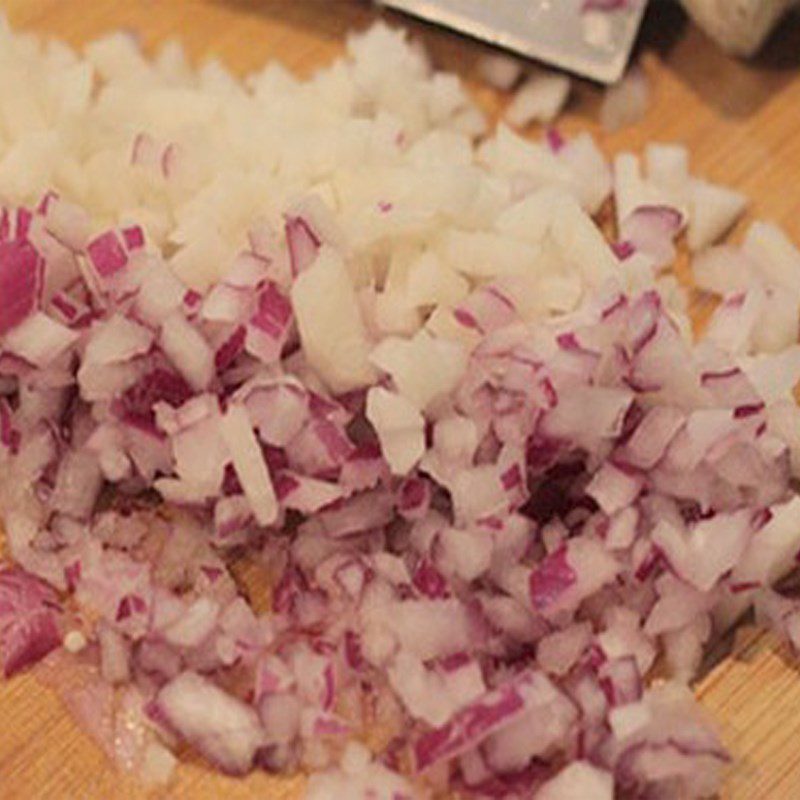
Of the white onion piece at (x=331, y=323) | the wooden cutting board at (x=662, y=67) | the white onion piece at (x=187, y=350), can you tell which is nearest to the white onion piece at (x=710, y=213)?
the wooden cutting board at (x=662, y=67)

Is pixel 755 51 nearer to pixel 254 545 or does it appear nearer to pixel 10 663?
pixel 254 545

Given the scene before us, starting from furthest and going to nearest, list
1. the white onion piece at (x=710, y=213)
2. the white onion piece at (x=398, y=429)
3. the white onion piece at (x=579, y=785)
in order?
the white onion piece at (x=710, y=213), the white onion piece at (x=398, y=429), the white onion piece at (x=579, y=785)

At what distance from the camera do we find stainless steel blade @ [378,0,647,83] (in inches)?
67.9

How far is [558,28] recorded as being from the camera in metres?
1.74

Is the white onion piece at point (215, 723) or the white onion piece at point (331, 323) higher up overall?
the white onion piece at point (331, 323)

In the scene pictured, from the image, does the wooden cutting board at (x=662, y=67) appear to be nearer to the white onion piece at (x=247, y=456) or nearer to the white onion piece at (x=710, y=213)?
the white onion piece at (x=710, y=213)

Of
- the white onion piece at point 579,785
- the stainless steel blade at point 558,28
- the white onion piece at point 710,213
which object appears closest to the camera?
the white onion piece at point 579,785

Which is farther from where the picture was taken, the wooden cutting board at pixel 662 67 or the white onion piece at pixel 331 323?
the wooden cutting board at pixel 662 67

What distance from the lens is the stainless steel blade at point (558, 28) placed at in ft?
5.65

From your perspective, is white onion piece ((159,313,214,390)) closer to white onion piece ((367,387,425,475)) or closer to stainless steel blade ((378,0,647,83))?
white onion piece ((367,387,425,475))

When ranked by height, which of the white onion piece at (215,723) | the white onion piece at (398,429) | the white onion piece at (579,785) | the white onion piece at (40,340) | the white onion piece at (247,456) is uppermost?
the white onion piece at (398,429)

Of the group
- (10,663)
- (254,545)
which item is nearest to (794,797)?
(254,545)

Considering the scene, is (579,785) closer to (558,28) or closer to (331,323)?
(331,323)

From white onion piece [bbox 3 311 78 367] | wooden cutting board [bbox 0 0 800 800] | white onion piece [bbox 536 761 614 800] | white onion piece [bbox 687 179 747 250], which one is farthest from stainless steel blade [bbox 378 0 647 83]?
white onion piece [bbox 536 761 614 800]
